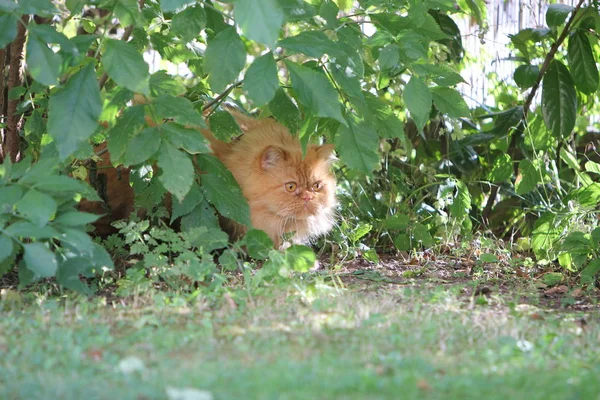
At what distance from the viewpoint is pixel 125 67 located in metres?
2.40

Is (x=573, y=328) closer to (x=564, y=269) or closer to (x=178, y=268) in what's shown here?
(x=564, y=269)

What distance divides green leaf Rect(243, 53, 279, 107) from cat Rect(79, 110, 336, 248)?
115 centimetres

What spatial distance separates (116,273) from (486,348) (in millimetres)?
1784

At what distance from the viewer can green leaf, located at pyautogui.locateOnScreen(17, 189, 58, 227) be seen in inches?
92.4

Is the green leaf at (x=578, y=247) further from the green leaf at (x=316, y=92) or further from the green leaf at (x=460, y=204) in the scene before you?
the green leaf at (x=316, y=92)

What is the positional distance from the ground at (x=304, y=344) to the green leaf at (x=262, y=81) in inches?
27.4

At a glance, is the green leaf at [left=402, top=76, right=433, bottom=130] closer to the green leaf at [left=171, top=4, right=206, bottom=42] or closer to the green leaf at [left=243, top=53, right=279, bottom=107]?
the green leaf at [left=243, top=53, right=279, bottom=107]

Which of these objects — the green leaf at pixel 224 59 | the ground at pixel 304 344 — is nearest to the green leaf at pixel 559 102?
the ground at pixel 304 344

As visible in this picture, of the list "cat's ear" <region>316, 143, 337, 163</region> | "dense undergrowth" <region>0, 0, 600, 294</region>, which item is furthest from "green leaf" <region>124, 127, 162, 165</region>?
"cat's ear" <region>316, 143, 337, 163</region>

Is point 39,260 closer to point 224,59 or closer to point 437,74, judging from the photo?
point 224,59

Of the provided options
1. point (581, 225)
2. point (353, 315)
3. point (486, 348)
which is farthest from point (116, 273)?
point (581, 225)

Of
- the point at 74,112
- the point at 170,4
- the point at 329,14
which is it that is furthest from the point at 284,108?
the point at 74,112

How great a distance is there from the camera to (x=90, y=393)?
5.32ft

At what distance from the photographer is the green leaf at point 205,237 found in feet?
9.49
